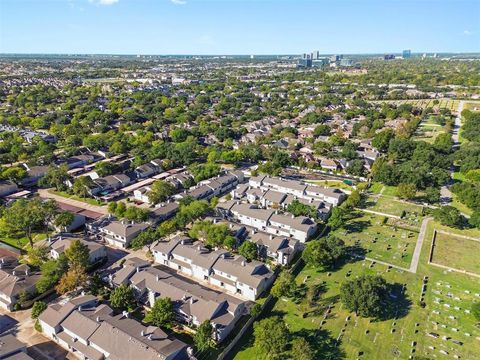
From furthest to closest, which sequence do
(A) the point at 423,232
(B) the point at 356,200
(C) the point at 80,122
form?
(C) the point at 80,122
(B) the point at 356,200
(A) the point at 423,232

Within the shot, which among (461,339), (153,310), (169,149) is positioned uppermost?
(169,149)

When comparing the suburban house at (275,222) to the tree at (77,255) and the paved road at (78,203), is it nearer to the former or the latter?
the paved road at (78,203)

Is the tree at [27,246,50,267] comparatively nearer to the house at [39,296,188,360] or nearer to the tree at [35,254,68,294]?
the tree at [35,254,68,294]

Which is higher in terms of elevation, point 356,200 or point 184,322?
point 356,200

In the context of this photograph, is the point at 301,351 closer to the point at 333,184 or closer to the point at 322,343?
the point at 322,343

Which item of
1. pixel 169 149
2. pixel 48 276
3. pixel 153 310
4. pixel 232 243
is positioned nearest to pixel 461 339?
pixel 232 243

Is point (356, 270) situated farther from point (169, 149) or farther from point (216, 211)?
point (169, 149)

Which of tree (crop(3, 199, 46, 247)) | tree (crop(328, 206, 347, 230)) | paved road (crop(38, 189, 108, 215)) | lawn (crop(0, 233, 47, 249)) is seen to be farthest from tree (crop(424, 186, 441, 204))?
lawn (crop(0, 233, 47, 249))

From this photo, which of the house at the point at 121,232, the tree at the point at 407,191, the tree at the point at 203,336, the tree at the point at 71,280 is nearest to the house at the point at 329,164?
the tree at the point at 407,191
